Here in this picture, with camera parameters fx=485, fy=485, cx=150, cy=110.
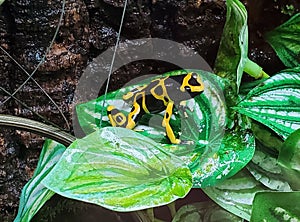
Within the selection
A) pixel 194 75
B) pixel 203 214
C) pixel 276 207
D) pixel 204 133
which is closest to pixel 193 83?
pixel 194 75

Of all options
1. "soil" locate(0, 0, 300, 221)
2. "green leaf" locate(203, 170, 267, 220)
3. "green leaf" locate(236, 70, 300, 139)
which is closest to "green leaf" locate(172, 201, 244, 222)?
"green leaf" locate(203, 170, 267, 220)

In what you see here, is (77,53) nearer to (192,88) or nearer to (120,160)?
(192,88)

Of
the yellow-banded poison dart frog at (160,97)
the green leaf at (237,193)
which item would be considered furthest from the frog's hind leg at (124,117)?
the green leaf at (237,193)

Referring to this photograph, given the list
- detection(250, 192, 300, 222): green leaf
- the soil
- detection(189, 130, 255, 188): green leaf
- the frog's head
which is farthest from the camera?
the soil

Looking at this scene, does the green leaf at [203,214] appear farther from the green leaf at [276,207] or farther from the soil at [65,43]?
the soil at [65,43]

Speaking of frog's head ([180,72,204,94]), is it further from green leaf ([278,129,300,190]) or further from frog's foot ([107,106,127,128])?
green leaf ([278,129,300,190])

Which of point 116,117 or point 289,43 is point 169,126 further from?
point 289,43
